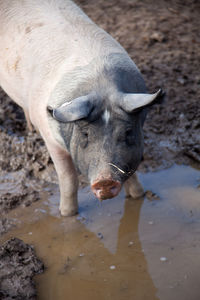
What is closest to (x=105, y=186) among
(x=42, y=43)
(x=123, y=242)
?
(x=123, y=242)

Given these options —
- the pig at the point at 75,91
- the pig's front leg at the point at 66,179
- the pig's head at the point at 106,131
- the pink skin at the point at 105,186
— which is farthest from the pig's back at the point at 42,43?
the pink skin at the point at 105,186

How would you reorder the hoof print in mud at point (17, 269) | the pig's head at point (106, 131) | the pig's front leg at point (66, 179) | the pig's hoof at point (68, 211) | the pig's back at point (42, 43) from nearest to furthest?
the pig's head at point (106, 131), the hoof print in mud at point (17, 269), the pig's back at point (42, 43), the pig's front leg at point (66, 179), the pig's hoof at point (68, 211)

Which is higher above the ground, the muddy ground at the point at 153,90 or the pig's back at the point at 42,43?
the pig's back at the point at 42,43

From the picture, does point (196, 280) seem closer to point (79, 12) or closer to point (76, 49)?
point (76, 49)

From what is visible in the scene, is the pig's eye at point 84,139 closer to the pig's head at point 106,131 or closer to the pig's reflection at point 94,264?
the pig's head at point 106,131

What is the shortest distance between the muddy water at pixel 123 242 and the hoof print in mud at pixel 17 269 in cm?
9

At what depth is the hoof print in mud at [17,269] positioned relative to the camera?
3.16 meters

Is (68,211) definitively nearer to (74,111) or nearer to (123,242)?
(123,242)

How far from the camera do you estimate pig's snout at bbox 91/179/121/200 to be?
288cm

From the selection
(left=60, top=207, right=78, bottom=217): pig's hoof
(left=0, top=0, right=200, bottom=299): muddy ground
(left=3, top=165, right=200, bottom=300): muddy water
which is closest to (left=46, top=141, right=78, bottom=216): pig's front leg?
(left=60, top=207, right=78, bottom=217): pig's hoof

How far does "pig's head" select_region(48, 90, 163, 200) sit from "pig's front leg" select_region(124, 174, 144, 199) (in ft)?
3.88

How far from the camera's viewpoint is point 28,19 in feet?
13.9

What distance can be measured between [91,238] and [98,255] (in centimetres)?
24

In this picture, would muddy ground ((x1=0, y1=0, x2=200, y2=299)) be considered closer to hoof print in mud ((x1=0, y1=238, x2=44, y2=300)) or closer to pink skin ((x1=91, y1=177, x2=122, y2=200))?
hoof print in mud ((x1=0, y1=238, x2=44, y2=300))
